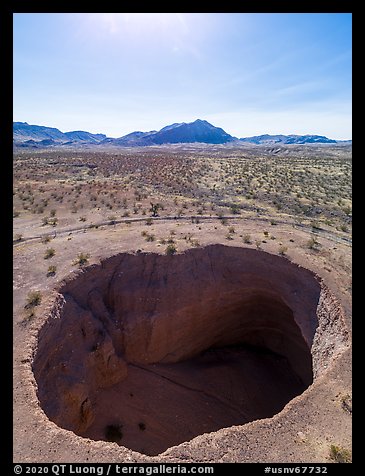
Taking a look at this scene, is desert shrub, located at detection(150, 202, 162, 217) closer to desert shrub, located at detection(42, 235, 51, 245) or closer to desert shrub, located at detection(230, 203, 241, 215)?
desert shrub, located at detection(230, 203, 241, 215)

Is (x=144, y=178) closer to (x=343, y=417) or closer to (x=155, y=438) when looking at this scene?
(x=155, y=438)

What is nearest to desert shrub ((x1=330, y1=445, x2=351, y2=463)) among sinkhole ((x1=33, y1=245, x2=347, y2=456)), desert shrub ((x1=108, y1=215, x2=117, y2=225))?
sinkhole ((x1=33, y1=245, x2=347, y2=456))

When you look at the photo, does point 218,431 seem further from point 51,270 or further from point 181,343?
point 51,270

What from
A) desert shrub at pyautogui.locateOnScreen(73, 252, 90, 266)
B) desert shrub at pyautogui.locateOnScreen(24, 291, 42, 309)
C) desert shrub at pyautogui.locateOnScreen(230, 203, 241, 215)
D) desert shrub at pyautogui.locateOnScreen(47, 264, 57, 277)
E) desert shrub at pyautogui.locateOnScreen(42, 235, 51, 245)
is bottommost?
desert shrub at pyautogui.locateOnScreen(24, 291, 42, 309)

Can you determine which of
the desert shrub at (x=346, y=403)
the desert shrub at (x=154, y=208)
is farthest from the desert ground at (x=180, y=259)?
the desert shrub at (x=154, y=208)

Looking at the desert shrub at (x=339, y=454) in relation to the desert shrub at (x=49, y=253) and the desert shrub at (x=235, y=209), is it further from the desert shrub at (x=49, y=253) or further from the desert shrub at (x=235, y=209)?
the desert shrub at (x=235, y=209)
